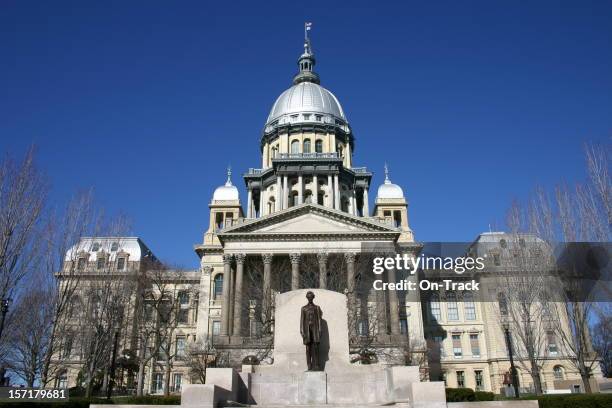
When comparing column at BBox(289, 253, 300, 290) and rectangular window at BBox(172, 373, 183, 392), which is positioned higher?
column at BBox(289, 253, 300, 290)

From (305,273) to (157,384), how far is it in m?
24.1

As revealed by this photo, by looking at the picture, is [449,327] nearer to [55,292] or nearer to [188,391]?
[55,292]

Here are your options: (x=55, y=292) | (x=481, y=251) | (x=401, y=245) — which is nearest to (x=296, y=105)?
(x=401, y=245)

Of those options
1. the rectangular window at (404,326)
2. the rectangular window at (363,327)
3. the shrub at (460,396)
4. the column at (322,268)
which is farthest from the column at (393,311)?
the shrub at (460,396)

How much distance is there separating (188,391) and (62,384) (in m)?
54.5

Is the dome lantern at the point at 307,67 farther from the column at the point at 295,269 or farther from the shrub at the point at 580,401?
the shrub at the point at 580,401

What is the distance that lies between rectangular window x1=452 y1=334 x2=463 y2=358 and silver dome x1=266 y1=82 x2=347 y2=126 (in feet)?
111

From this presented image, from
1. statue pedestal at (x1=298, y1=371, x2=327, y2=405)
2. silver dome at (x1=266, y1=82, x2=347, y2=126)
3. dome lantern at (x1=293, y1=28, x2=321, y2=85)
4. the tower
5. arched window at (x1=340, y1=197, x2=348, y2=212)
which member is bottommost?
statue pedestal at (x1=298, y1=371, x2=327, y2=405)

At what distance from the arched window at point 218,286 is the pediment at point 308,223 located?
410 inches

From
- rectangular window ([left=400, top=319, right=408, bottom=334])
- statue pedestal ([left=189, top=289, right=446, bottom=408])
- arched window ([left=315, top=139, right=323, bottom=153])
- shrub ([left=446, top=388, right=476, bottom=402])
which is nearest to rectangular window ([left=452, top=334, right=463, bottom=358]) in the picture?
rectangular window ([left=400, top=319, right=408, bottom=334])

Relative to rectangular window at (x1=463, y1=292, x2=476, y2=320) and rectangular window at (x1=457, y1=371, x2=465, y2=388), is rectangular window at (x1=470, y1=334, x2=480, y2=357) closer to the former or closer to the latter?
rectangular window at (x1=463, y1=292, x2=476, y2=320)

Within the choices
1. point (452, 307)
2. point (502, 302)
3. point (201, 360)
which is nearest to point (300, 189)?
point (452, 307)

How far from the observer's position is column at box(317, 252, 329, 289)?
148ft

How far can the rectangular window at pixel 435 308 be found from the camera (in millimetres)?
64062
